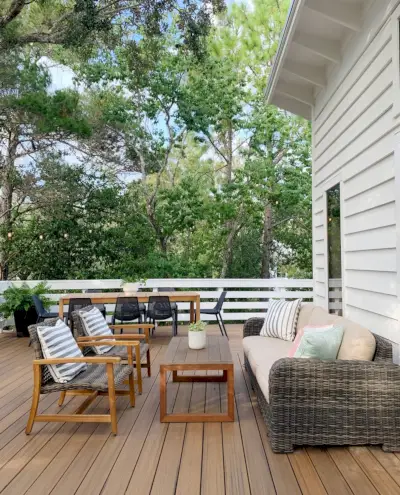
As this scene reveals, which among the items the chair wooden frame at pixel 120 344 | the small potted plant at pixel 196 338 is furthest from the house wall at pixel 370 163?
the chair wooden frame at pixel 120 344

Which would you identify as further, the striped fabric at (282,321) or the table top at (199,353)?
the striped fabric at (282,321)

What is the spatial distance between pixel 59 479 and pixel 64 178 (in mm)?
8543

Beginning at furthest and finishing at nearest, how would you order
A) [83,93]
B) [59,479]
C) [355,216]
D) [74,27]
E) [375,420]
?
[83,93], [74,27], [355,216], [375,420], [59,479]

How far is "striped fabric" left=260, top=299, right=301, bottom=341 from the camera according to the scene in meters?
4.68

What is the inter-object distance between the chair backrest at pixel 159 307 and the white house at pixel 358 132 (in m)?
2.25

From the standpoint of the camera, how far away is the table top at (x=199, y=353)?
3556mm

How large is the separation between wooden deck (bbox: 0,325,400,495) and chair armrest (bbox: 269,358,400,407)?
34cm

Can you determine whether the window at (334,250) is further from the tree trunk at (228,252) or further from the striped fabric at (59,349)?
the tree trunk at (228,252)

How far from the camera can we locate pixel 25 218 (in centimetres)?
1070

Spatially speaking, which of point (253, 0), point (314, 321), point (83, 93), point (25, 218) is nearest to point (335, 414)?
point (314, 321)

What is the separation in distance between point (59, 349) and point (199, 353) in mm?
1140

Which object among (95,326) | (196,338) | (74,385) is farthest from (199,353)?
(95,326)

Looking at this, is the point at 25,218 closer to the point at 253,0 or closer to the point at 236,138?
the point at 236,138

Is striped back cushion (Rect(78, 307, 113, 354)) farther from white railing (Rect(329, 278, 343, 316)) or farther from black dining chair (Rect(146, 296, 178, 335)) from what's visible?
white railing (Rect(329, 278, 343, 316))
